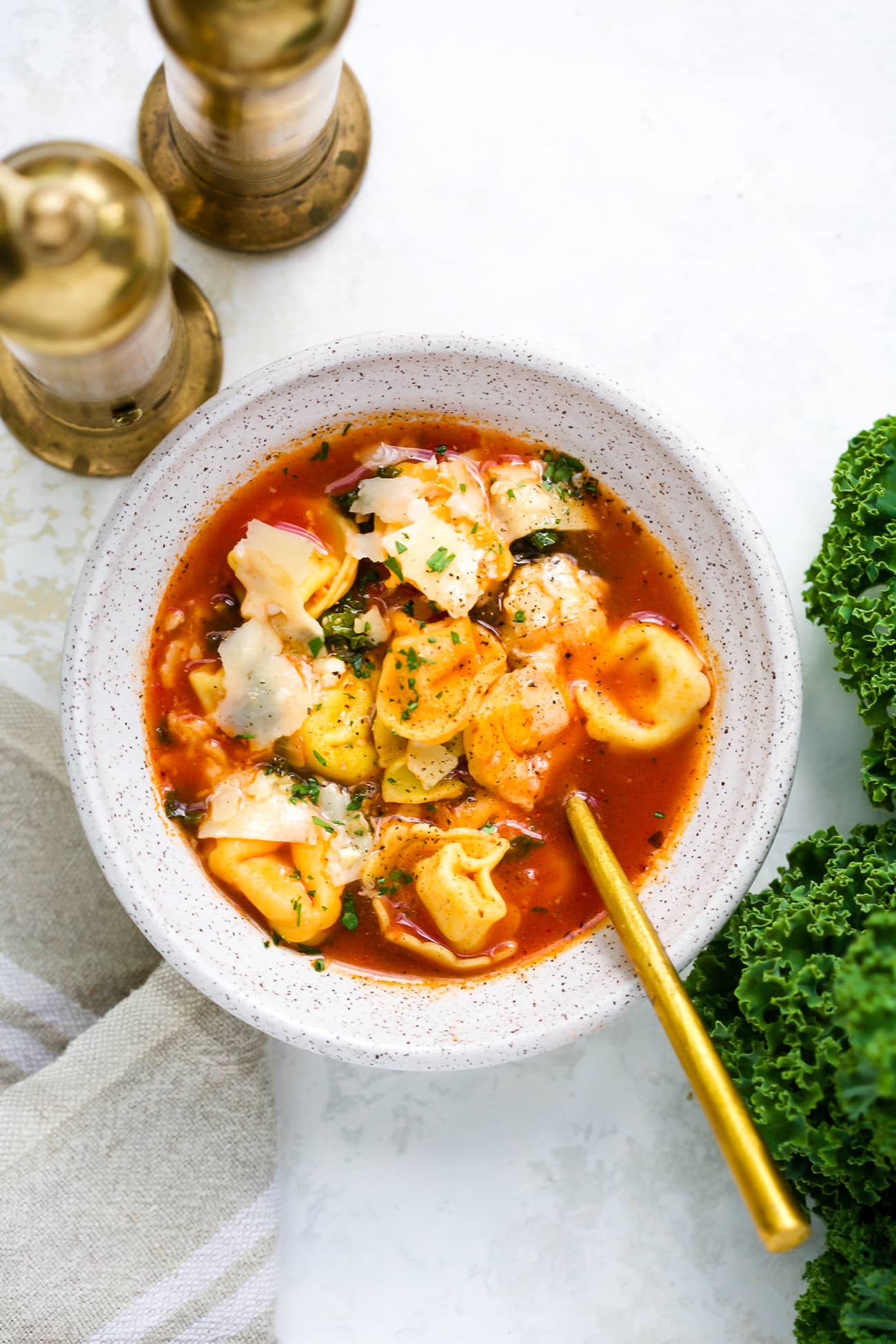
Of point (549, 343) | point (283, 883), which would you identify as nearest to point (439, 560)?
point (549, 343)

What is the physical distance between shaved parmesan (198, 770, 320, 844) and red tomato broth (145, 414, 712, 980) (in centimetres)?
5

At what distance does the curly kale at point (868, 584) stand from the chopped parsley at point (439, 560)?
87 centimetres

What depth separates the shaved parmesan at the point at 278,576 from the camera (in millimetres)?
2570

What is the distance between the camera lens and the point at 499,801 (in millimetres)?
2672

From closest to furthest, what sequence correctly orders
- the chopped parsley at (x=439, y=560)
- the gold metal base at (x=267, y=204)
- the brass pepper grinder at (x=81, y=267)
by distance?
the brass pepper grinder at (x=81, y=267)
the chopped parsley at (x=439, y=560)
the gold metal base at (x=267, y=204)

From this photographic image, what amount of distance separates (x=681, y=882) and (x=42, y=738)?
1.56 metres

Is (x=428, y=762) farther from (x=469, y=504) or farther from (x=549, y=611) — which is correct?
(x=469, y=504)

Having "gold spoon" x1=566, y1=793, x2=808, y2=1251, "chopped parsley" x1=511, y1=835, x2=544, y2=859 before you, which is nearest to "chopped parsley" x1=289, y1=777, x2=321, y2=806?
"chopped parsley" x1=511, y1=835, x2=544, y2=859

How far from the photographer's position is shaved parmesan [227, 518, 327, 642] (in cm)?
257

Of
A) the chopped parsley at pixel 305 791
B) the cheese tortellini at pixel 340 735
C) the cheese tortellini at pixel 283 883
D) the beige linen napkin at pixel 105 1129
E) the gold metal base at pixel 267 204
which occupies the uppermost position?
the gold metal base at pixel 267 204

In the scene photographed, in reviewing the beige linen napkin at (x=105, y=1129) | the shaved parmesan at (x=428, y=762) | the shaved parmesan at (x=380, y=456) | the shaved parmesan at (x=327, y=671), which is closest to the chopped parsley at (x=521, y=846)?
the shaved parmesan at (x=428, y=762)

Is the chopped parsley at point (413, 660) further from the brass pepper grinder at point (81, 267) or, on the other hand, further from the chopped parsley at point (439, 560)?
the brass pepper grinder at point (81, 267)

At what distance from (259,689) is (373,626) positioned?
0.98 ft

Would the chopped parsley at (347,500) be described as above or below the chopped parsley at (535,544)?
below
